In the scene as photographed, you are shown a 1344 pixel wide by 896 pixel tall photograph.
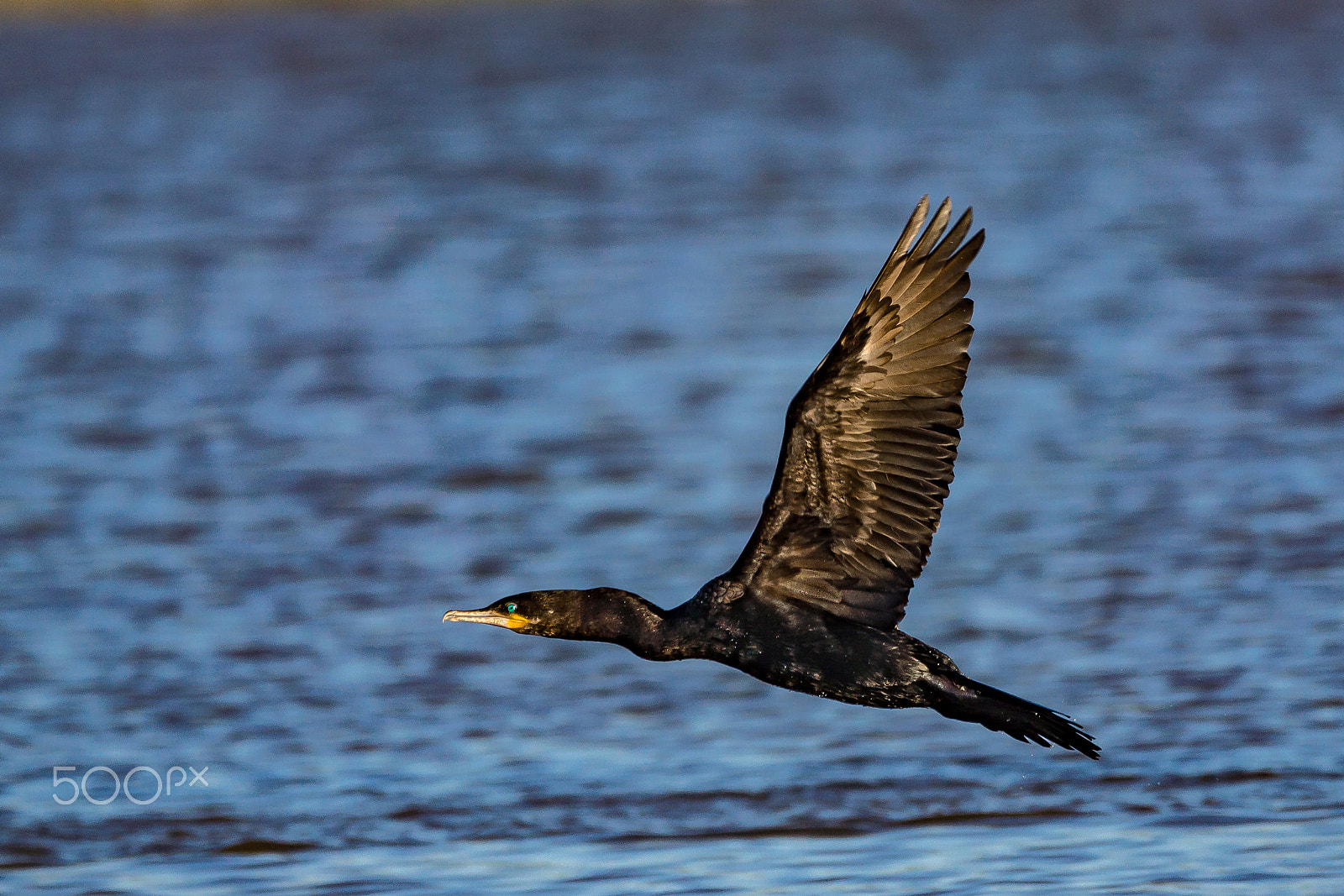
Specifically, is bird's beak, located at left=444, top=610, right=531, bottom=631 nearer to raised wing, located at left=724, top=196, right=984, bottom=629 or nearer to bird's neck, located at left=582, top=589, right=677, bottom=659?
bird's neck, located at left=582, top=589, right=677, bottom=659

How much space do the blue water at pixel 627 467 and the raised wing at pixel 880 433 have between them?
1.45 m

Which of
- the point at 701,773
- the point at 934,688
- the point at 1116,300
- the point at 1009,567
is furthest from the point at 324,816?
the point at 1116,300

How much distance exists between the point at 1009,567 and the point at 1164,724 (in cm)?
185

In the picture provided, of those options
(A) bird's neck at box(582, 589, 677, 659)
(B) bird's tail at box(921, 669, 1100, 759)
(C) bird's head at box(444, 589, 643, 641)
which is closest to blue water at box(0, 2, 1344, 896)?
(B) bird's tail at box(921, 669, 1100, 759)

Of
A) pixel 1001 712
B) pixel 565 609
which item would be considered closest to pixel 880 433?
pixel 1001 712

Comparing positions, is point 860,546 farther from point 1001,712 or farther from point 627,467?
point 627,467

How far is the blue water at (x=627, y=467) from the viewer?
7812mm

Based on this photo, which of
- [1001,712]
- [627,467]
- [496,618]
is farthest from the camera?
[627,467]

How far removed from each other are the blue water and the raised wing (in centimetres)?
145

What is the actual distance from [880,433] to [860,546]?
1.12ft

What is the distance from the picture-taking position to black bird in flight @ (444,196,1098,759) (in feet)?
19.4

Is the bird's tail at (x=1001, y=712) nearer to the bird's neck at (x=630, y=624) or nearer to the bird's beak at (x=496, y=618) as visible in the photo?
the bird's neck at (x=630, y=624)

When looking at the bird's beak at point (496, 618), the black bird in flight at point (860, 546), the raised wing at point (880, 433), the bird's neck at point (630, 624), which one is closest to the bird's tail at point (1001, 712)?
the black bird in flight at point (860, 546)

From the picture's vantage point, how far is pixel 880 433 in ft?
19.6
